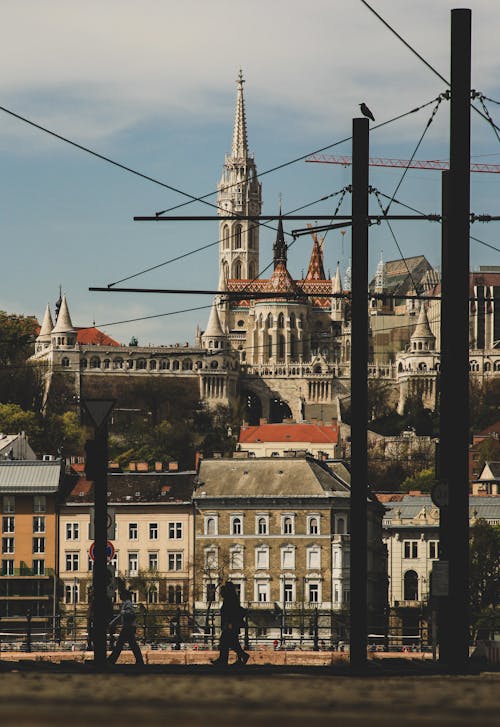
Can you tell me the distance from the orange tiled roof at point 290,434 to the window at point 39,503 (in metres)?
82.8

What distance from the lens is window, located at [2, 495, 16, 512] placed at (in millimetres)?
105812

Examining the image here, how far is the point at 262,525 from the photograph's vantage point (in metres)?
101

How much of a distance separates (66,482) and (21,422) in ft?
238

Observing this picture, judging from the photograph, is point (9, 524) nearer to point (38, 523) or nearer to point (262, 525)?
point (38, 523)

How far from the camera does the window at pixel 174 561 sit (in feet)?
334

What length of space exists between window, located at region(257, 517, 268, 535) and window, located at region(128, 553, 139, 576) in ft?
21.1

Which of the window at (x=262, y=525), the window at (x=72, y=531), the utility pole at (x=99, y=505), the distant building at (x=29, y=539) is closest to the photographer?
the utility pole at (x=99, y=505)

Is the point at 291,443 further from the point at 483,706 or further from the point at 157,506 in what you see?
the point at 483,706

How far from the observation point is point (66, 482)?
109m

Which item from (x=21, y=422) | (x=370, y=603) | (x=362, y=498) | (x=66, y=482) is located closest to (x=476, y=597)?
(x=370, y=603)

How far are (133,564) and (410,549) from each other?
1957 cm

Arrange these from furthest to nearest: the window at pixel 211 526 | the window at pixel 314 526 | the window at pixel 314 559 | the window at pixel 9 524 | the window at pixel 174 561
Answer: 1. the window at pixel 9 524
2. the window at pixel 174 561
3. the window at pixel 211 526
4. the window at pixel 314 526
5. the window at pixel 314 559

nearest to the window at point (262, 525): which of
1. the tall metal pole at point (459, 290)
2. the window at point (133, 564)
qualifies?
the window at point (133, 564)

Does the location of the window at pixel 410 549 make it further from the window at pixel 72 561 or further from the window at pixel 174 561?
the window at pixel 72 561
